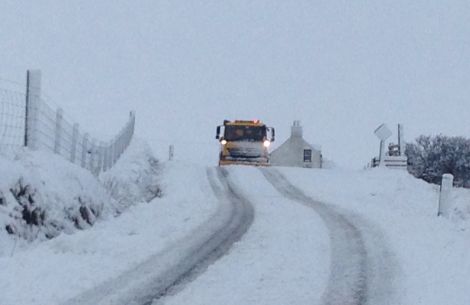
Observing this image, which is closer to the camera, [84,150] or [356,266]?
[356,266]

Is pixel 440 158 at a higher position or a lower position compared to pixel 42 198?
higher

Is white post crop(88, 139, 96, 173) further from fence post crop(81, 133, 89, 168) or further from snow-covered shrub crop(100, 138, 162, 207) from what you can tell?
snow-covered shrub crop(100, 138, 162, 207)

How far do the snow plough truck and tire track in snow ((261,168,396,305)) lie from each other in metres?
23.0

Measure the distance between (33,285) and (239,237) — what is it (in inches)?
158

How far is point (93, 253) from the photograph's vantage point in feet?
26.5

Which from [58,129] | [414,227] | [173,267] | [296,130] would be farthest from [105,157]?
[296,130]

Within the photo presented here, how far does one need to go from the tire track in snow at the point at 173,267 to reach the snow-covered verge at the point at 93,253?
139mm

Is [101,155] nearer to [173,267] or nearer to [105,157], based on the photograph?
[105,157]

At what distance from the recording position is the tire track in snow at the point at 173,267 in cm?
614

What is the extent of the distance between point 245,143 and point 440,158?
42042mm

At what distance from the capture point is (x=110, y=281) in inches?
265

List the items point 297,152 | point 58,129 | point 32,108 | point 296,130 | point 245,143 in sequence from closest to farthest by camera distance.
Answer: point 32,108, point 58,129, point 245,143, point 297,152, point 296,130

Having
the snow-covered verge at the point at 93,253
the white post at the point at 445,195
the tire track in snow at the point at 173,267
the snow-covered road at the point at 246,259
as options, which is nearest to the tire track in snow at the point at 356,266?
the snow-covered road at the point at 246,259

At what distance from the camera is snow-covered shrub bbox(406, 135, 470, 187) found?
Answer: 69.9 meters
